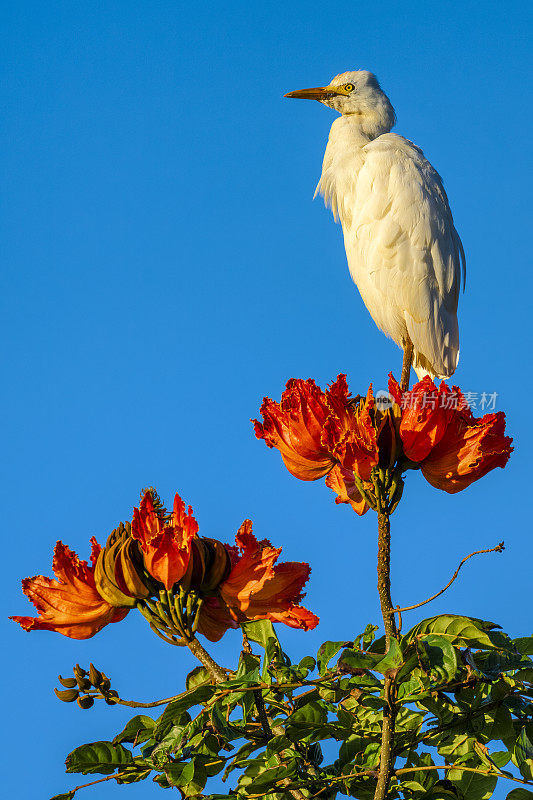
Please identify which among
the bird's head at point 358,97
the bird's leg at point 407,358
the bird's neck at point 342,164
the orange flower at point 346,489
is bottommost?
the orange flower at point 346,489

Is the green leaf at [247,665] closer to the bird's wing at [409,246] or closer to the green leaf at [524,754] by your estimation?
the green leaf at [524,754]

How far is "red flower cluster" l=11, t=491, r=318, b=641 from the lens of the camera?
1997 mm

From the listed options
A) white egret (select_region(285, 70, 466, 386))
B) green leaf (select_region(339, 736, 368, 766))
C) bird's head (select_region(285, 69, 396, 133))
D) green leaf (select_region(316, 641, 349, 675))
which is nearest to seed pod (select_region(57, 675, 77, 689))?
green leaf (select_region(316, 641, 349, 675))

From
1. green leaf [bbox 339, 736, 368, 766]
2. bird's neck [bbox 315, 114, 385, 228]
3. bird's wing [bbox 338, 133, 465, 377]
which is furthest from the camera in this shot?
bird's neck [bbox 315, 114, 385, 228]

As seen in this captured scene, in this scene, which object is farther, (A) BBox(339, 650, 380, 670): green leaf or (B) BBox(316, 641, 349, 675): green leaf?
(B) BBox(316, 641, 349, 675): green leaf

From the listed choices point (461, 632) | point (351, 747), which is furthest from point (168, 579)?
point (351, 747)

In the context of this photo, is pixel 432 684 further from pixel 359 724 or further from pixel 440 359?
pixel 440 359

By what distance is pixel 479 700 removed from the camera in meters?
2.26

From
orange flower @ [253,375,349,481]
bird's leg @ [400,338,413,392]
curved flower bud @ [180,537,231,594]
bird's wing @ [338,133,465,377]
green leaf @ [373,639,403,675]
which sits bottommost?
green leaf @ [373,639,403,675]

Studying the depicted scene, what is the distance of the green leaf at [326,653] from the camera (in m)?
2.02

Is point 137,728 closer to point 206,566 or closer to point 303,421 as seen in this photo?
point 206,566

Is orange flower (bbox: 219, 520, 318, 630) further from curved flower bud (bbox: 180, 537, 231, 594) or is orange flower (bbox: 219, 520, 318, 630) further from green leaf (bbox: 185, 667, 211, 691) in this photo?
green leaf (bbox: 185, 667, 211, 691)

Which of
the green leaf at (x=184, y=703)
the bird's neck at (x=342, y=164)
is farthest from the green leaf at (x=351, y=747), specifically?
the bird's neck at (x=342, y=164)

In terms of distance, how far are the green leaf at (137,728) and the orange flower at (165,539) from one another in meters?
0.46
